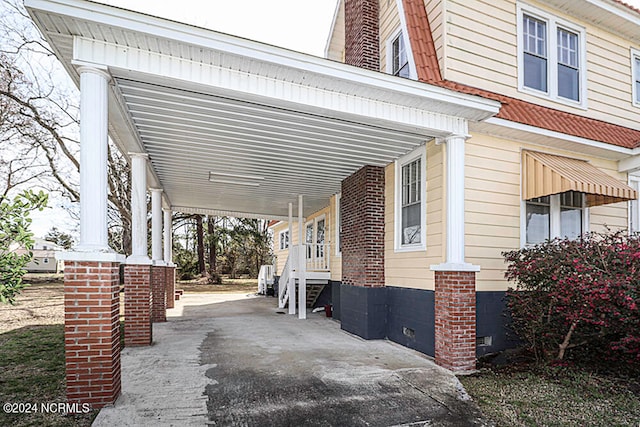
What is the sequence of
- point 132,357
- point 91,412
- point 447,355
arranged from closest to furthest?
point 91,412, point 447,355, point 132,357

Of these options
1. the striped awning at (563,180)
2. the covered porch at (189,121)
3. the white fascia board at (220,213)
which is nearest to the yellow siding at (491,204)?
the striped awning at (563,180)

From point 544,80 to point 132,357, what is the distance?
8.55 meters

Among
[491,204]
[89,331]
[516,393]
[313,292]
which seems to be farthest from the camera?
[313,292]

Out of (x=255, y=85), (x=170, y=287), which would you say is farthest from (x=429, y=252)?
(x=170, y=287)

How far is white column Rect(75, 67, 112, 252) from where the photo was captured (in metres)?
4.16

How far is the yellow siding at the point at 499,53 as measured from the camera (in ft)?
21.8

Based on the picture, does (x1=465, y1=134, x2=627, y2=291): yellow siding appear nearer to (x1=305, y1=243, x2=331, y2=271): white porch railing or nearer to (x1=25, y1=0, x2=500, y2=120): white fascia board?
(x1=25, y1=0, x2=500, y2=120): white fascia board

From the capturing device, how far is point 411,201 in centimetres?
758

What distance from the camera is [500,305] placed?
263 inches

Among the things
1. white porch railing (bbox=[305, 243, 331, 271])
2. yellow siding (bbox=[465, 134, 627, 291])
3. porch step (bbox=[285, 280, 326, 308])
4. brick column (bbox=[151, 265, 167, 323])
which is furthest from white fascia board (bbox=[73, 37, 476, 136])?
porch step (bbox=[285, 280, 326, 308])

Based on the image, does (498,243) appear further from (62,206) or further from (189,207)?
(62,206)

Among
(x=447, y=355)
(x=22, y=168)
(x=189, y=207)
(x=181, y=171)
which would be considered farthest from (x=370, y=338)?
(x=22, y=168)

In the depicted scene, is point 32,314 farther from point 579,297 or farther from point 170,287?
point 579,297

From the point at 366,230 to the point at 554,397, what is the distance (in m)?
4.43
